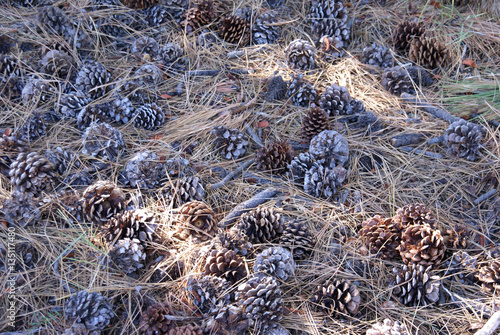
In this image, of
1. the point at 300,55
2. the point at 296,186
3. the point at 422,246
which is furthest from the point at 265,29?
the point at 422,246

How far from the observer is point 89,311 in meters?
1.60

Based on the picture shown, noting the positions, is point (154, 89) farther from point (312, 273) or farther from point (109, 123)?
point (312, 273)

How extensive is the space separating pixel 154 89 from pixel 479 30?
7.44 ft

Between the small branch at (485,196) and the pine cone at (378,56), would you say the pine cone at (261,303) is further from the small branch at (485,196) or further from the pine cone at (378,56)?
the pine cone at (378,56)

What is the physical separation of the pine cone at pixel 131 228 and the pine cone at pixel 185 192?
0.66ft

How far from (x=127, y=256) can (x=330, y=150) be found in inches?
45.2

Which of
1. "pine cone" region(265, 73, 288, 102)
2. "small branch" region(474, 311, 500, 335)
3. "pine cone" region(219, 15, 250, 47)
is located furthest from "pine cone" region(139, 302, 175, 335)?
"pine cone" region(219, 15, 250, 47)

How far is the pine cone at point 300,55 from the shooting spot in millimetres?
2711

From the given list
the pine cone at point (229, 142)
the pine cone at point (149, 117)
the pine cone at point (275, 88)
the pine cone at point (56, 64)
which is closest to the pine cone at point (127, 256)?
the pine cone at point (229, 142)

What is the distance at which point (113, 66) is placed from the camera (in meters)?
2.76

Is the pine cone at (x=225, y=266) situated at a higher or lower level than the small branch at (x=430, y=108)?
lower

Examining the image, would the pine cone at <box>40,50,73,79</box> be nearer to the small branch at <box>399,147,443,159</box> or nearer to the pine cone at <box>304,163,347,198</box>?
the pine cone at <box>304,163,347,198</box>

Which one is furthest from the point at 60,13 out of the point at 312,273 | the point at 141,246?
the point at 312,273

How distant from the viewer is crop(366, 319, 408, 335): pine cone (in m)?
1.51
